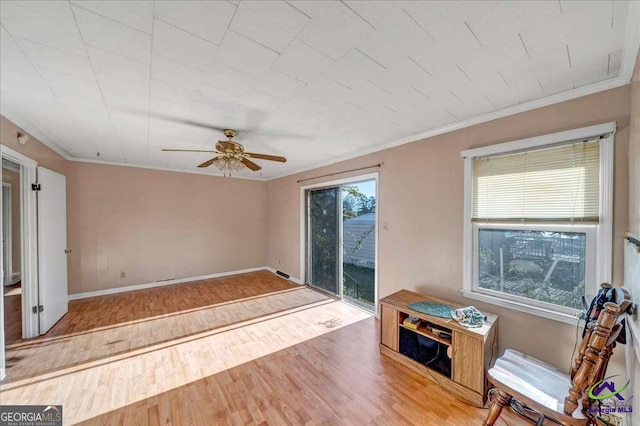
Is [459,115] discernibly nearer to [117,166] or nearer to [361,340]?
[361,340]

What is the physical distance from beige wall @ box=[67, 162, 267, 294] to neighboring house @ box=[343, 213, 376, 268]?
9.34 ft

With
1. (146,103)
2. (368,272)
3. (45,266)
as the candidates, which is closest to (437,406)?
(368,272)

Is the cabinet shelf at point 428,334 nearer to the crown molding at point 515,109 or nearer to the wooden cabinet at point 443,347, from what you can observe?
the wooden cabinet at point 443,347

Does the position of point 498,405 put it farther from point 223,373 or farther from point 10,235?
point 10,235

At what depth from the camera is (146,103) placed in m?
1.99

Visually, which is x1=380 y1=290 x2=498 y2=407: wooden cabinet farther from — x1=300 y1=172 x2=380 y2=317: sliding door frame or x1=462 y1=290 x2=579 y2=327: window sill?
x1=300 y1=172 x2=380 y2=317: sliding door frame

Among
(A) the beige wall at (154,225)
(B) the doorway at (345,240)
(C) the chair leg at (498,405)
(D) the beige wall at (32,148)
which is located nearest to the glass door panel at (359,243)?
(B) the doorway at (345,240)

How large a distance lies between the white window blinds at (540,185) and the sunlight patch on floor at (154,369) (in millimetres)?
2318

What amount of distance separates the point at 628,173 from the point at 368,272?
2898 millimetres

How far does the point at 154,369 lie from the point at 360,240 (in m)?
3.03

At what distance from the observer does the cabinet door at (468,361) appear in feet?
5.95

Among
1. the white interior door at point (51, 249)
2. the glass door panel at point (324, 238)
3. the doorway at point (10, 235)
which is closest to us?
the white interior door at point (51, 249)
